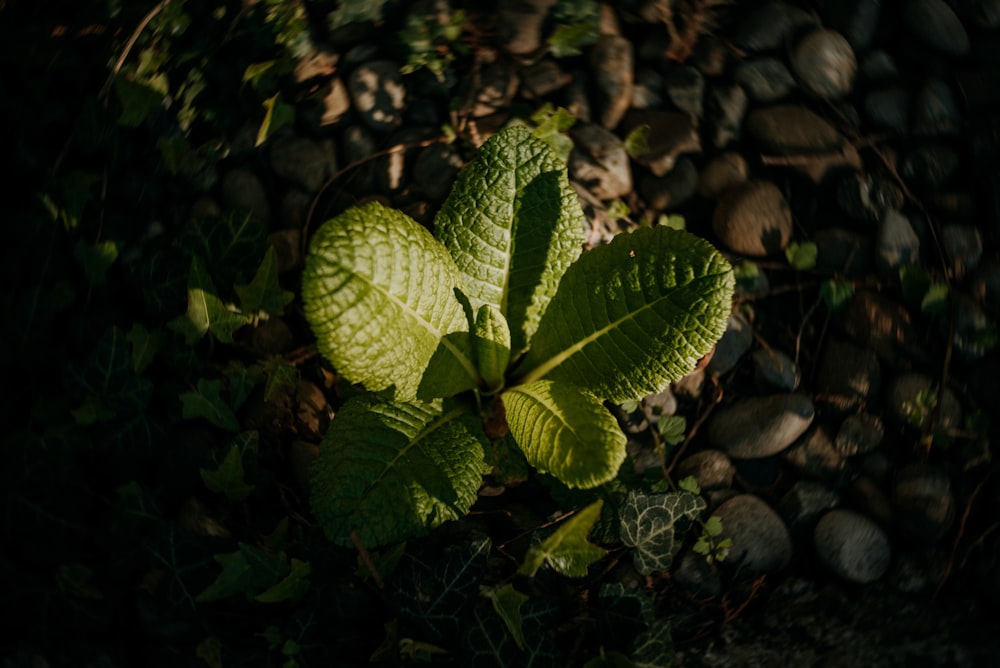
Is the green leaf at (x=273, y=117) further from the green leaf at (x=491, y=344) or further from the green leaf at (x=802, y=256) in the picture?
the green leaf at (x=802, y=256)

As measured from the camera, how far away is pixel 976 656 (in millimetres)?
1617

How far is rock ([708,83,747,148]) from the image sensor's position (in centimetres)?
207

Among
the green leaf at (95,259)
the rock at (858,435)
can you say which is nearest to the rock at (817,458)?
the rock at (858,435)

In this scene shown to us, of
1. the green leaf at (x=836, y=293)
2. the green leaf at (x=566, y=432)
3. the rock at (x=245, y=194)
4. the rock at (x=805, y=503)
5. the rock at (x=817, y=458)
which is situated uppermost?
the rock at (x=245, y=194)

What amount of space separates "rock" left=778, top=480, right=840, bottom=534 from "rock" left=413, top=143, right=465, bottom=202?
3.68 ft

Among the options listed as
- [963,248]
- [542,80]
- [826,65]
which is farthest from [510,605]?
[826,65]

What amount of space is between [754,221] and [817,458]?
2.01ft

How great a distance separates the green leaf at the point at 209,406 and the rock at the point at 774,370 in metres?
1.27

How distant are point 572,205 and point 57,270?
47.7 inches

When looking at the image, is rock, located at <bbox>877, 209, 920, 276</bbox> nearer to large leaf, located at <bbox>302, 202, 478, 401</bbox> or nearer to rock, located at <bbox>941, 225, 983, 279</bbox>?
rock, located at <bbox>941, 225, 983, 279</bbox>

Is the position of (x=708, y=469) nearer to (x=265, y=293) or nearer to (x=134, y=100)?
(x=265, y=293)

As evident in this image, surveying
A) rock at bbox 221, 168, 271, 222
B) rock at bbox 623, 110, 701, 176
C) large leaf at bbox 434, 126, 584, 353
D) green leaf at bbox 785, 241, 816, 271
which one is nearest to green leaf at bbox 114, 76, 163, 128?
rock at bbox 221, 168, 271, 222

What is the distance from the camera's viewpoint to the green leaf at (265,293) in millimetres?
1786

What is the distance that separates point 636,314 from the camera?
1.57 m
